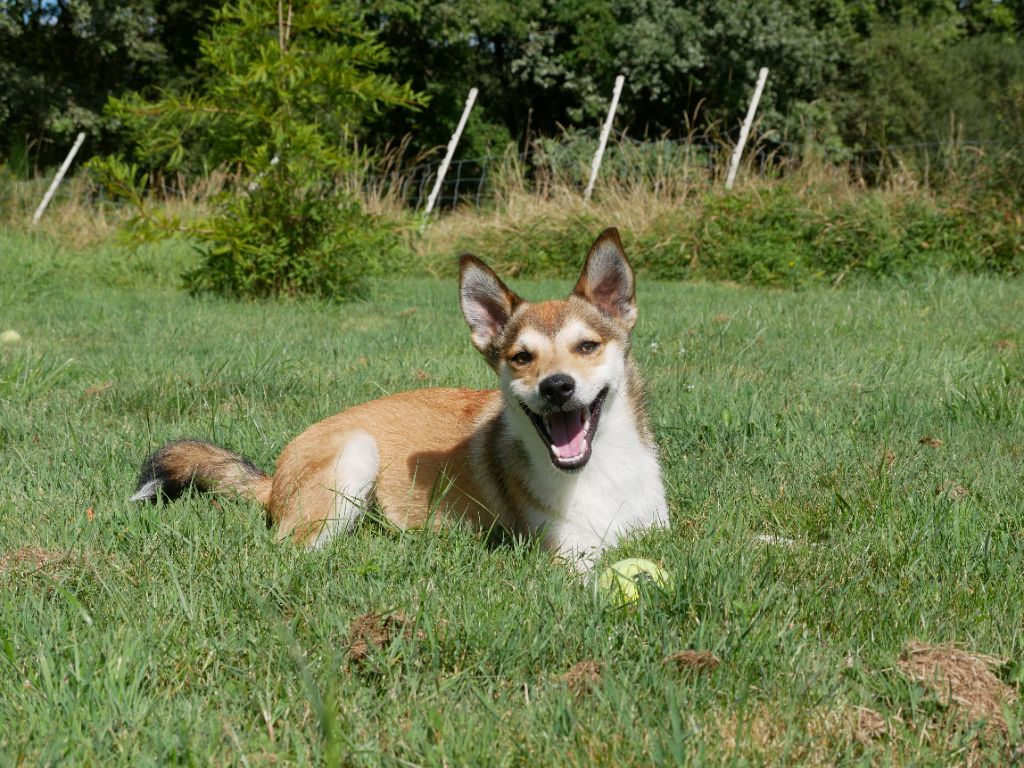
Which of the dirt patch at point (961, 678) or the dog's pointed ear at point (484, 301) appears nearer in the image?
the dirt patch at point (961, 678)

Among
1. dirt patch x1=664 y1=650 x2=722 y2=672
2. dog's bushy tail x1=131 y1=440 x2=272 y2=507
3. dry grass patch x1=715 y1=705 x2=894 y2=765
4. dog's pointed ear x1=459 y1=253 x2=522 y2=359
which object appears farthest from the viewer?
dog's pointed ear x1=459 y1=253 x2=522 y2=359

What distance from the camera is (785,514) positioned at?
12.1ft

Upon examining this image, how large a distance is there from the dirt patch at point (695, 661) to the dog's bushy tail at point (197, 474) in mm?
2209

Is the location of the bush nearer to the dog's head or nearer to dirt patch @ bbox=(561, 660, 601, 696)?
the dog's head

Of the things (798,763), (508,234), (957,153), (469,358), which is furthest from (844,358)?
(508,234)

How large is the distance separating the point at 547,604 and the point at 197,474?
6.27 feet

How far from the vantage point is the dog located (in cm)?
366

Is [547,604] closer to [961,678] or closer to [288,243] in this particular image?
[961,678]

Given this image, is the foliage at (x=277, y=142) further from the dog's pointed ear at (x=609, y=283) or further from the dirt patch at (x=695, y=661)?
the dirt patch at (x=695, y=661)

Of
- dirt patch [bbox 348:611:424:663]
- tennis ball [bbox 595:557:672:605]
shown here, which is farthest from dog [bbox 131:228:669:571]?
dirt patch [bbox 348:611:424:663]

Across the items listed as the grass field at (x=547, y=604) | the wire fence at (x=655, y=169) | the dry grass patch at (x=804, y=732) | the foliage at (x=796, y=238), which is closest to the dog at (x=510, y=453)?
the grass field at (x=547, y=604)

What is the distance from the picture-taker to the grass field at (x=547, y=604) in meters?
2.09

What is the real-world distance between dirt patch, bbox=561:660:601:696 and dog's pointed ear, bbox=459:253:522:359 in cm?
200

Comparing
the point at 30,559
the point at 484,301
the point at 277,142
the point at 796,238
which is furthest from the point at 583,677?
the point at 796,238
